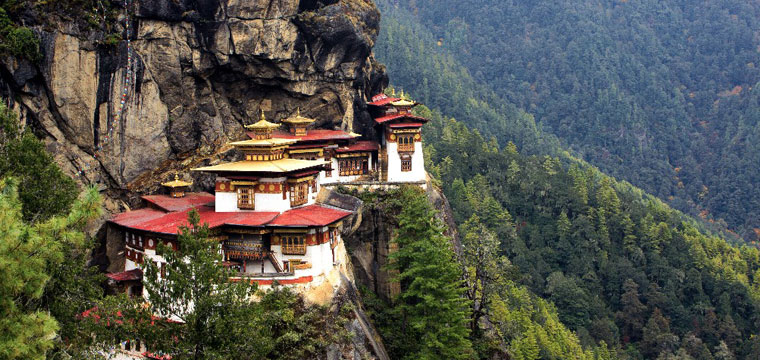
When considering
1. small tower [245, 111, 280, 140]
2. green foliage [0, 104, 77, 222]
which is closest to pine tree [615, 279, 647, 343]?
A: small tower [245, 111, 280, 140]

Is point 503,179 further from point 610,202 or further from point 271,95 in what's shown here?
point 271,95

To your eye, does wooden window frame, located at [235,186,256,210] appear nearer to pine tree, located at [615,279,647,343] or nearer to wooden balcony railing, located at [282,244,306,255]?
wooden balcony railing, located at [282,244,306,255]

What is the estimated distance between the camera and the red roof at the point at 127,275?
27.7 meters

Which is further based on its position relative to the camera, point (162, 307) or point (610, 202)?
point (610, 202)

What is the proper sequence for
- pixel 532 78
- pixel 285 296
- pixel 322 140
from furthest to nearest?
pixel 532 78 → pixel 322 140 → pixel 285 296

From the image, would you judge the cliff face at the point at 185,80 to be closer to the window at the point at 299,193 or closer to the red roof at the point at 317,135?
the red roof at the point at 317,135

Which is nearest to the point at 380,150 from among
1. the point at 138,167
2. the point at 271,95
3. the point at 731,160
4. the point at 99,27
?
the point at 271,95

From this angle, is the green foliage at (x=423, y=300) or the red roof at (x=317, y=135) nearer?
the green foliage at (x=423, y=300)

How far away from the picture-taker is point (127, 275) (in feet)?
92.2

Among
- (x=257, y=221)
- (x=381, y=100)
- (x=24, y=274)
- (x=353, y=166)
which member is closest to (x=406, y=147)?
(x=353, y=166)

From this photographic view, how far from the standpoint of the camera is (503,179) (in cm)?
7950

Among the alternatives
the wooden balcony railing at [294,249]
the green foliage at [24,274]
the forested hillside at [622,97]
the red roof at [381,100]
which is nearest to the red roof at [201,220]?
the wooden balcony railing at [294,249]

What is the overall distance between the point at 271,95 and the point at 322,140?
427 centimetres

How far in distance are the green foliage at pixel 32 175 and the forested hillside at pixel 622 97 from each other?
98959mm
